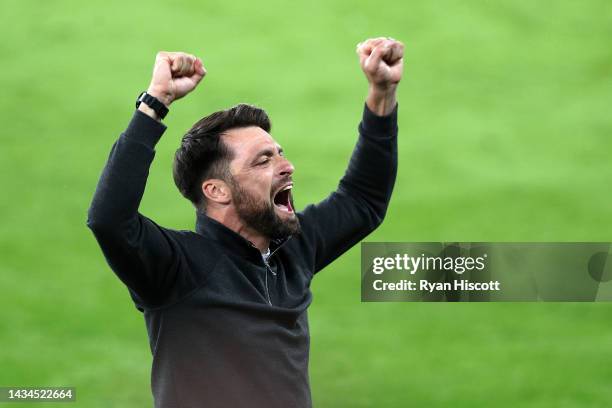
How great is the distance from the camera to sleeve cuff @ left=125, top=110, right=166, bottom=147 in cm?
156

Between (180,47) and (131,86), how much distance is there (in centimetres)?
28

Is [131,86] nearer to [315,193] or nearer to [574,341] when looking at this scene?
[315,193]

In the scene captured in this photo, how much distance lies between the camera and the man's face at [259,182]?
185 centimetres

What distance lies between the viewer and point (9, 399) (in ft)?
11.8

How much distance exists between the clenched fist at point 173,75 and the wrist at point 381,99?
1.29ft

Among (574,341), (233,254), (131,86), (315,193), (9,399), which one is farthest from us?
(131,86)

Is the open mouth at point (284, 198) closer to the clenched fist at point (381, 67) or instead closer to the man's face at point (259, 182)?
the man's face at point (259, 182)

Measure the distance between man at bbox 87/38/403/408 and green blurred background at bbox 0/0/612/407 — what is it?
1.76 metres

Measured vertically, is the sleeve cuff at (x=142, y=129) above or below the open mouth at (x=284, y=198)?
below

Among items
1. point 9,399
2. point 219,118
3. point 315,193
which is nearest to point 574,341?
point 315,193

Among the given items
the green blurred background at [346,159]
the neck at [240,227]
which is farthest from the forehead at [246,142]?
the green blurred background at [346,159]

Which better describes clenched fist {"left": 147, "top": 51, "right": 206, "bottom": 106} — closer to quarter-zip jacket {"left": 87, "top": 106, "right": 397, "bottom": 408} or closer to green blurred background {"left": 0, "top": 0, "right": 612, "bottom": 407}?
quarter-zip jacket {"left": 87, "top": 106, "right": 397, "bottom": 408}

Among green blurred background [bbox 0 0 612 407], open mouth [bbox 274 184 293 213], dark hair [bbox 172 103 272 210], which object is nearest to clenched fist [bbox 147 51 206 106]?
dark hair [bbox 172 103 272 210]

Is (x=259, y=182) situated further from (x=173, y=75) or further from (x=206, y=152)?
(x=173, y=75)
